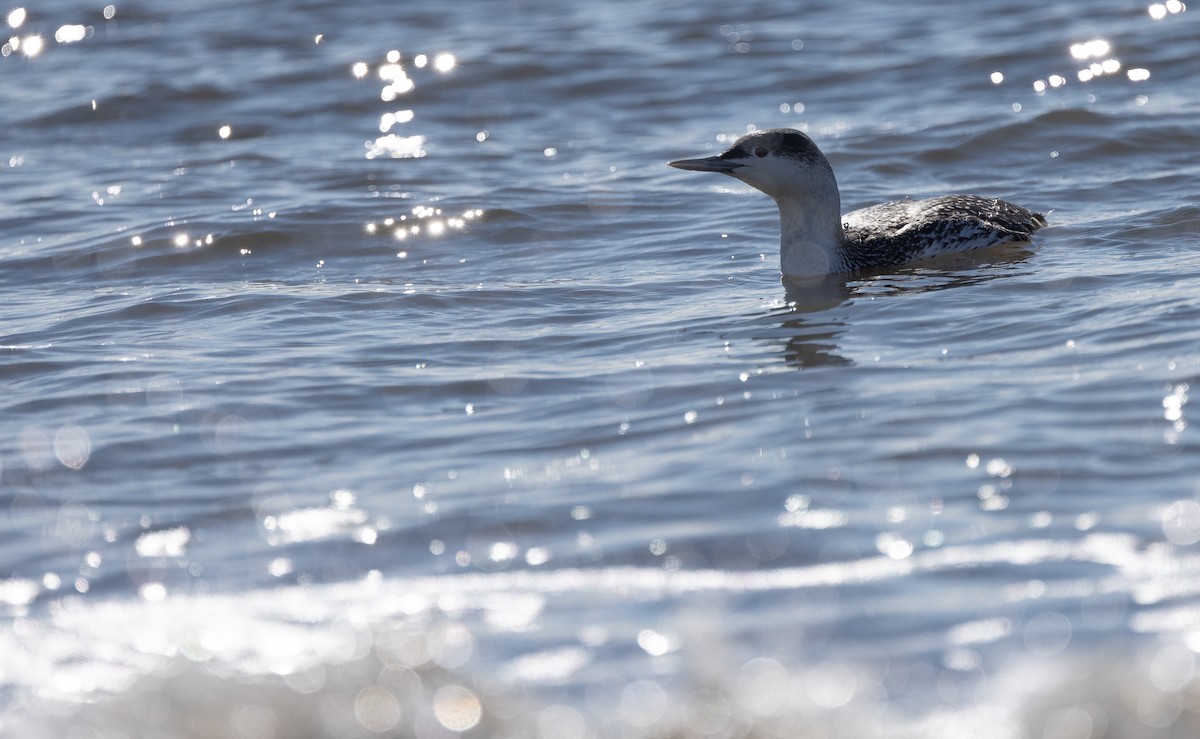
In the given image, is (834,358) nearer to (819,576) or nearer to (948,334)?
(948,334)

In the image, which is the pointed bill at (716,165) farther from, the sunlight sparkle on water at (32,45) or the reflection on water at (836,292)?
the sunlight sparkle on water at (32,45)

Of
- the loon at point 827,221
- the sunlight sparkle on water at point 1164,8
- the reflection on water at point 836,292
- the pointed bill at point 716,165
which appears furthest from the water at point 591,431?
the sunlight sparkle on water at point 1164,8

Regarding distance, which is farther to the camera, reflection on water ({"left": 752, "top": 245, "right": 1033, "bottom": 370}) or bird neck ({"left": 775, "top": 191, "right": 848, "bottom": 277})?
bird neck ({"left": 775, "top": 191, "right": 848, "bottom": 277})

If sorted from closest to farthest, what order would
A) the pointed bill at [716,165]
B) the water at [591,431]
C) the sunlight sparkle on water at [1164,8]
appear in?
1. the water at [591,431]
2. the pointed bill at [716,165]
3. the sunlight sparkle on water at [1164,8]

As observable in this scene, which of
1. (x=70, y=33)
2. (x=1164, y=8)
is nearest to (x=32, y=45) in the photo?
(x=70, y=33)

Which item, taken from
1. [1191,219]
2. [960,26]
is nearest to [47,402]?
[1191,219]

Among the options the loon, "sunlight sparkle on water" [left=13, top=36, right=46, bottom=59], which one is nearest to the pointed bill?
the loon

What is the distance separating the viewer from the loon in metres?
9.49

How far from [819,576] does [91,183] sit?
9.54 meters

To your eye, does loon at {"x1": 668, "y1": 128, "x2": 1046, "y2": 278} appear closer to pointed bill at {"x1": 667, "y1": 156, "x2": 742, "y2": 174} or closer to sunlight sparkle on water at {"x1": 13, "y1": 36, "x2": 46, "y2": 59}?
pointed bill at {"x1": 667, "y1": 156, "x2": 742, "y2": 174}

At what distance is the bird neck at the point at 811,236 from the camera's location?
9484 millimetres

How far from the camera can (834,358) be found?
Answer: 730cm

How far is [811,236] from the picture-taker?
9.60 metres

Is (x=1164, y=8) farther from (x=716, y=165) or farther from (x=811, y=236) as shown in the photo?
(x=716, y=165)
